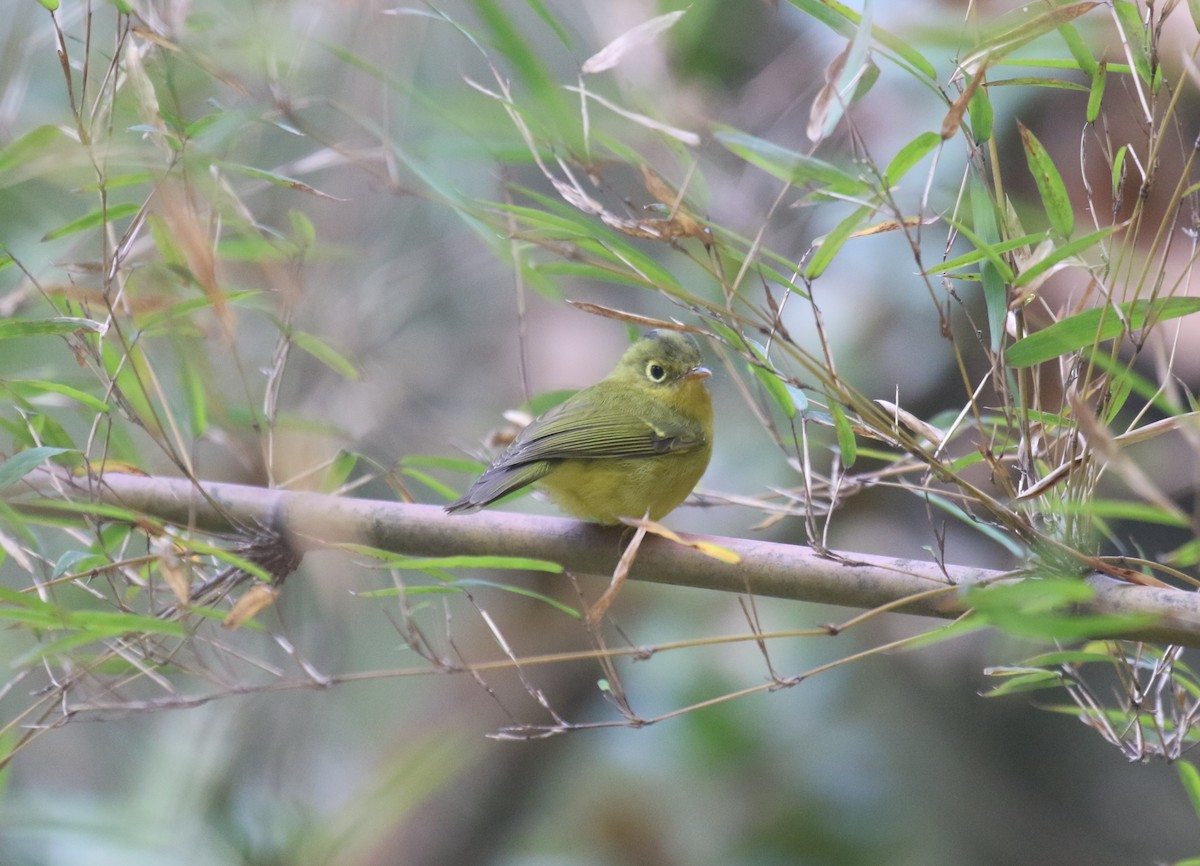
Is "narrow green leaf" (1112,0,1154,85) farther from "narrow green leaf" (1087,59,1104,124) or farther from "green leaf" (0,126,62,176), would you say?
"green leaf" (0,126,62,176)

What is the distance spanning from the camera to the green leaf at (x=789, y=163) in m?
1.45

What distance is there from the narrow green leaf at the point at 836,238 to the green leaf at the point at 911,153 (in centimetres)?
6

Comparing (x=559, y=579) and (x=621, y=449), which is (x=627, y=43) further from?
(x=559, y=579)

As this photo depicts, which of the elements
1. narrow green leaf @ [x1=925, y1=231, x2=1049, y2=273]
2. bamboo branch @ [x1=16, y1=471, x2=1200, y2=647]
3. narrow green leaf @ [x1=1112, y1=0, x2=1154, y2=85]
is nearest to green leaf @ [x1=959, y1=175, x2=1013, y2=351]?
narrow green leaf @ [x1=925, y1=231, x2=1049, y2=273]

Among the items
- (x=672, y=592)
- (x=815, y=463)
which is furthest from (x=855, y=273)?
(x=672, y=592)

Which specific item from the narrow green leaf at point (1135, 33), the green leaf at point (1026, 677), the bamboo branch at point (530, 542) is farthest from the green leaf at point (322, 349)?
the narrow green leaf at point (1135, 33)

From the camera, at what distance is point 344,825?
3.76 m

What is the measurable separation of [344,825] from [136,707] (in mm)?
2056

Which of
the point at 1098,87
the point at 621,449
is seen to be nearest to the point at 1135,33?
the point at 1098,87

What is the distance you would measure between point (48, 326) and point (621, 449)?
156cm

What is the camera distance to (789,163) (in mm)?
1495

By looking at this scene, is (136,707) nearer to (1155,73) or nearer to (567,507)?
(567,507)

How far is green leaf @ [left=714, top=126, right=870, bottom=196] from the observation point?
1447mm

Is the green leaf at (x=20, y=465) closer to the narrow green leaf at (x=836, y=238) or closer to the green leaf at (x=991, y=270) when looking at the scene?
the narrow green leaf at (x=836, y=238)
